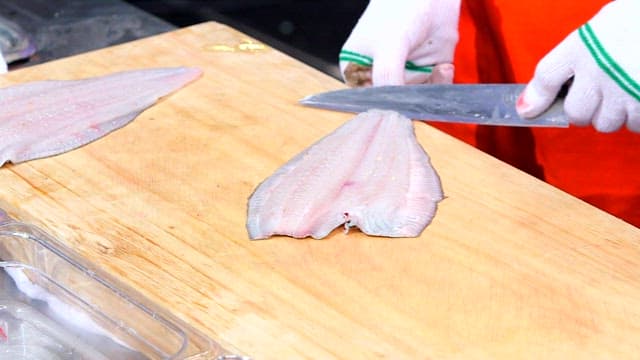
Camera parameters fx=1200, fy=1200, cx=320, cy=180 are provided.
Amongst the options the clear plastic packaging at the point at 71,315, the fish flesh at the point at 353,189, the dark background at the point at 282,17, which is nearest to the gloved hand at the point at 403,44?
the fish flesh at the point at 353,189

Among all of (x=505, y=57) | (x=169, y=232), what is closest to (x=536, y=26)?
(x=505, y=57)

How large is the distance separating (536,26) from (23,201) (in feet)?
3.48

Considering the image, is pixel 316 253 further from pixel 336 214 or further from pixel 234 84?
pixel 234 84

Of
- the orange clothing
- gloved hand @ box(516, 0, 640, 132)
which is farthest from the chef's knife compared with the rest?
the orange clothing

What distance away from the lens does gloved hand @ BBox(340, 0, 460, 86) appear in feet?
6.76

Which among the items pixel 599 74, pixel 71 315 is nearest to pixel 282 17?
pixel 599 74

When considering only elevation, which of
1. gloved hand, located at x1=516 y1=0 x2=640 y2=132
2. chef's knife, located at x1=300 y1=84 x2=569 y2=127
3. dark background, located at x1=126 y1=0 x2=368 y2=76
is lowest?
dark background, located at x1=126 y1=0 x2=368 y2=76

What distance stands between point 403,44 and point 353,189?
18.2 inches

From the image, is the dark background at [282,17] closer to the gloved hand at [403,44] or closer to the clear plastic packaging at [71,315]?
the gloved hand at [403,44]

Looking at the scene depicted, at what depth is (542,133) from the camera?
7.39 feet

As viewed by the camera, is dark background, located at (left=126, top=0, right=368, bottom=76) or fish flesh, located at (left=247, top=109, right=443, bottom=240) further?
dark background, located at (left=126, top=0, right=368, bottom=76)

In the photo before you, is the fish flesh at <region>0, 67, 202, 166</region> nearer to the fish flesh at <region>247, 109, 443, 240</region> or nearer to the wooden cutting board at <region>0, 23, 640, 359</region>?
the wooden cutting board at <region>0, 23, 640, 359</region>

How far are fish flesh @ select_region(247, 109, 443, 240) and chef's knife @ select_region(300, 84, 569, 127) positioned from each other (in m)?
0.06

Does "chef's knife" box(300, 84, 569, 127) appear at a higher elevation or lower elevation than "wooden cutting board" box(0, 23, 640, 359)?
higher
